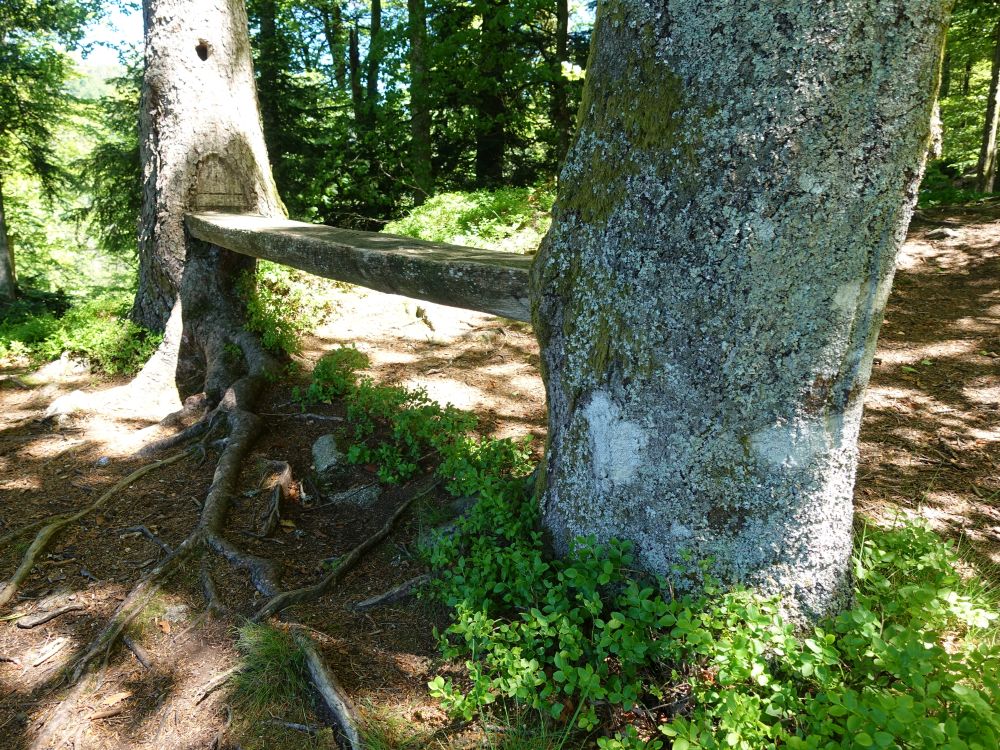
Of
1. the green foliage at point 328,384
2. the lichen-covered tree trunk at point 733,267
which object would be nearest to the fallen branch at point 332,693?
the lichen-covered tree trunk at point 733,267

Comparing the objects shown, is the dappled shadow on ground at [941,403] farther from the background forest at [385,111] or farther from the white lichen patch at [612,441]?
the background forest at [385,111]

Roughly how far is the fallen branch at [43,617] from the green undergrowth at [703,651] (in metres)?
1.90

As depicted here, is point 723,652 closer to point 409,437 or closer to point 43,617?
point 409,437

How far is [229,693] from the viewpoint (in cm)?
258

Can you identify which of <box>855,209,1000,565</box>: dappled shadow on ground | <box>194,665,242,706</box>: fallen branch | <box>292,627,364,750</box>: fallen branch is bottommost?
<box>194,665,242,706</box>: fallen branch

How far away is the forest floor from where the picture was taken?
2.54 metres

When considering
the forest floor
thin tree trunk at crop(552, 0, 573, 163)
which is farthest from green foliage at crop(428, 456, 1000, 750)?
thin tree trunk at crop(552, 0, 573, 163)

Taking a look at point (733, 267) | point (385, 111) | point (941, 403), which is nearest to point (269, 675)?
point (733, 267)

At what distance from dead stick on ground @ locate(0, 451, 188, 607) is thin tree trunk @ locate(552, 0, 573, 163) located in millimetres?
10286

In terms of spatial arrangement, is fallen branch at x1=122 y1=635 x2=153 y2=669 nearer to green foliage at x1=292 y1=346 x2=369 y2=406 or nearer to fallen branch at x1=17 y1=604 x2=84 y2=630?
fallen branch at x1=17 y1=604 x2=84 y2=630

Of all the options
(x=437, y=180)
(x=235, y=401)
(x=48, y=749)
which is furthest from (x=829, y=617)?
(x=437, y=180)

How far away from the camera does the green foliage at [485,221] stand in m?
8.34

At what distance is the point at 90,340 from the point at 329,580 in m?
4.78

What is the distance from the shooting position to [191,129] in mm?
5562
